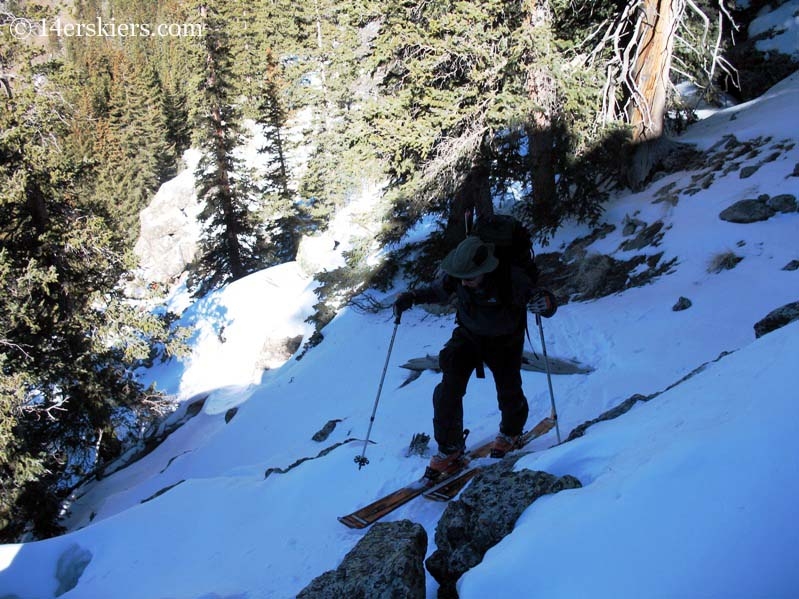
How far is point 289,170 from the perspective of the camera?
36.5 meters

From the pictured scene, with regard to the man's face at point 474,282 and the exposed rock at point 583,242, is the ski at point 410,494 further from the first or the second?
the exposed rock at point 583,242

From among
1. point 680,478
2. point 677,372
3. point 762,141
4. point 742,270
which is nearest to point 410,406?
point 677,372

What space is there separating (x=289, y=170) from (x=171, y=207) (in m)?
18.9

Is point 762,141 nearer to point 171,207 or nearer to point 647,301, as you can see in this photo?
point 647,301

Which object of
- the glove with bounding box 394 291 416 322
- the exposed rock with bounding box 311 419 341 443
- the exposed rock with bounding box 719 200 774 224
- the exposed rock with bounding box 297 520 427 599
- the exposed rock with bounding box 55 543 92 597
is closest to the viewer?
the exposed rock with bounding box 297 520 427 599

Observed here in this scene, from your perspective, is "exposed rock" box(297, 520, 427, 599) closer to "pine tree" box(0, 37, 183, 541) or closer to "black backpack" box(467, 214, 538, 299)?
"black backpack" box(467, 214, 538, 299)

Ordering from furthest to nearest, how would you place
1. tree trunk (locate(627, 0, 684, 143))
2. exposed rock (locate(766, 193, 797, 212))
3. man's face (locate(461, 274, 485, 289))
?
tree trunk (locate(627, 0, 684, 143)), exposed rock (locate(766, 193, 797, 212)), man's face (locate(461, 274, 485, 289))

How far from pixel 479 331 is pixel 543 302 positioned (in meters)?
0.59

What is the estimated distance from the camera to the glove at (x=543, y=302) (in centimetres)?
446

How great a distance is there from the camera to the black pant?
487 centimetres

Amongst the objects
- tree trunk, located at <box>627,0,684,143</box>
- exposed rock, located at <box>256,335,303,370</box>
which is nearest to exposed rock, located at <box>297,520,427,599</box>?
tree trunk, located at <box>627,0,684,143</box>

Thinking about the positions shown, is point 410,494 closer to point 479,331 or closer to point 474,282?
point 479,331

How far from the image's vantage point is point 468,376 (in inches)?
196

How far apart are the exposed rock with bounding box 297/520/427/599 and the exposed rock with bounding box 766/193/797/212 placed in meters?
8.39
